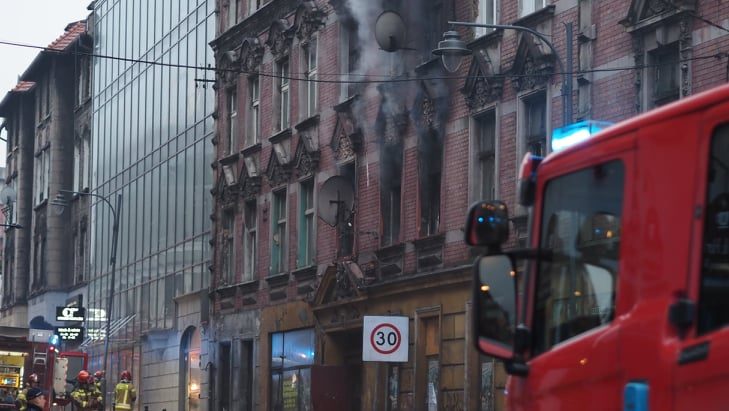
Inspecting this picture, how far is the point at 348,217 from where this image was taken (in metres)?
30.0

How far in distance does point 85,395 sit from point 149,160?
17479 millimetres

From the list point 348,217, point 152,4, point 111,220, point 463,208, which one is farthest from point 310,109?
point 111,220

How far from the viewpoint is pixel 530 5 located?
23688 mm

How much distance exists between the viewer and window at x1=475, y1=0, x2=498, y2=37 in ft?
81.1

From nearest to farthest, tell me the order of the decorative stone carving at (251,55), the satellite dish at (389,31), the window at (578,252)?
the window at (578,252)
the satellite dish at (389,31)
the decorative stone carving at (251,55)

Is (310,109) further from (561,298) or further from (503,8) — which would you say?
(561,298)

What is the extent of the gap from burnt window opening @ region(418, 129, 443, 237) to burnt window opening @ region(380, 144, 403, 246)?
117 cm

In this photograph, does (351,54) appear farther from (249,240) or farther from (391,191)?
(249,240)

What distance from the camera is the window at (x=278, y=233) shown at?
34281 millimetres

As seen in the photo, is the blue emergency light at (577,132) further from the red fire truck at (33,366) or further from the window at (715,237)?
the red fire truck at (33,366)

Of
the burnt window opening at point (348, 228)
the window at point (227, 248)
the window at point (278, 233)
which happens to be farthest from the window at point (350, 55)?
the window at point (227, 248)

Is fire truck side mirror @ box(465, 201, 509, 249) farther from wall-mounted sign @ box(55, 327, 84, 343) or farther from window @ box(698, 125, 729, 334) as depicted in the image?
wall-mounted sign @ box(55, 327, 84, 343)

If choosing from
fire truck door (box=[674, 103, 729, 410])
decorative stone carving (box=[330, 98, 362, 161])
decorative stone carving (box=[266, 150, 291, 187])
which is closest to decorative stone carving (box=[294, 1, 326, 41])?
decorative stone carving (box=[330, 98, 362, 161])

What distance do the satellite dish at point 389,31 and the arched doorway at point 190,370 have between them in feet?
50.9
